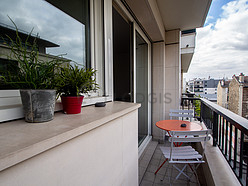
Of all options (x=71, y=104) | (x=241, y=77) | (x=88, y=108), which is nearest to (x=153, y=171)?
(x=88, y=108)

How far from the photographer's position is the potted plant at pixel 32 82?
1.80 feet

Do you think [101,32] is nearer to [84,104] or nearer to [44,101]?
[84,104]

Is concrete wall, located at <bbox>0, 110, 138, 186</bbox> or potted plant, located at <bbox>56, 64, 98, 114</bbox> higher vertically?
potted plant, located at <bbox>56, 64, 98, 114</bbox>

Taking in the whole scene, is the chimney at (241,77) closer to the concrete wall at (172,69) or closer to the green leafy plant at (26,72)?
the concrete wall at (172,69)

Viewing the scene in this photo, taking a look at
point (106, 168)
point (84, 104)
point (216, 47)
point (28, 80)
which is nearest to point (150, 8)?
point (84, 104)

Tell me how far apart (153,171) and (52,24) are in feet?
7.36

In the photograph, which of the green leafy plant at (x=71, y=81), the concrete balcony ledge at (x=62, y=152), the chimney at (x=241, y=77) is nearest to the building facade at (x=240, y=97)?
the chimney at (x=241, y=77)

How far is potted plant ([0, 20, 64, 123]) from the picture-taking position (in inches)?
21.5

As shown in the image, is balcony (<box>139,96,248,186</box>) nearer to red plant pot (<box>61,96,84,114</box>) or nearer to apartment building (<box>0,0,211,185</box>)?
apartment building (<box>0,0,211,185</box>)

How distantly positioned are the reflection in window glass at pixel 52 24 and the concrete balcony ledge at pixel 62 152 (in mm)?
399

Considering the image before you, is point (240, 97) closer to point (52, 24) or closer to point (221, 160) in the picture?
point (221, 160)

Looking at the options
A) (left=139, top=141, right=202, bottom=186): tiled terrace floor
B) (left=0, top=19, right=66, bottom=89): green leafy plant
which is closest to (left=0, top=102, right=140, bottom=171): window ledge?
(left=0, top=19, right=66, bottom=89): green leafy plant

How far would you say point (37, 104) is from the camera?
552 mm

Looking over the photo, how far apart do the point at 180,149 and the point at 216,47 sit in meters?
10.3
